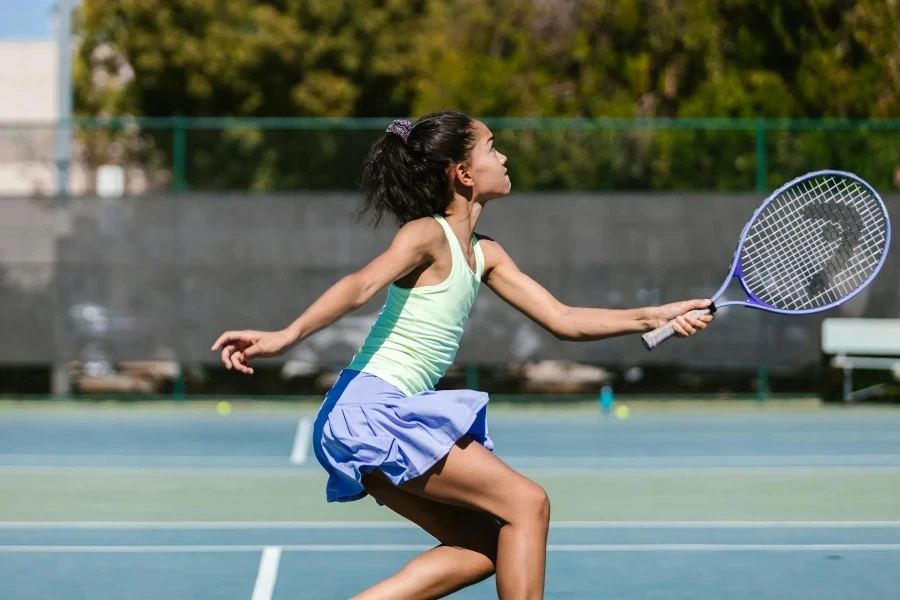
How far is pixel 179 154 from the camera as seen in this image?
13.9 m

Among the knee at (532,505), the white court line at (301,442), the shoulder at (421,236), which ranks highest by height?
the shoulder at (421,236)

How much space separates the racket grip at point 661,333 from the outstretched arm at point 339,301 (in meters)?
0.65

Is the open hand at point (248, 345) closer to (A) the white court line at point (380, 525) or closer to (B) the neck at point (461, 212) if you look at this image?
(B) the neck at point (461, 212)

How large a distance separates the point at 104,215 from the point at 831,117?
24.2ft

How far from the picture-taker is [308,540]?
6438mm

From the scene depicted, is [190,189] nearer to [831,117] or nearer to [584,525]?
[831,117]

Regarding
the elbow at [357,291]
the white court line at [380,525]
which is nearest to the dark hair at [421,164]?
the elbow at [357,291]

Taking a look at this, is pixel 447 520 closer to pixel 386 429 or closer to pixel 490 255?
pixel 386 429

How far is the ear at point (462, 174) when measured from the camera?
3.75 m

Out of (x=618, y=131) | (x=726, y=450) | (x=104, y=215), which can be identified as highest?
(x=618, y=131)

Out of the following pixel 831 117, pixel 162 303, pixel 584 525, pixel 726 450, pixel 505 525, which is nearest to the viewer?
pixel 505 525

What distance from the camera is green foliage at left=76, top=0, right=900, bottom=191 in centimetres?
1373

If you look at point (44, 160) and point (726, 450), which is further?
point (44, 160)

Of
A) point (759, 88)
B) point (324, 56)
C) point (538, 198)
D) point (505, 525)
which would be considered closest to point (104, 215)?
point (538, 198)
